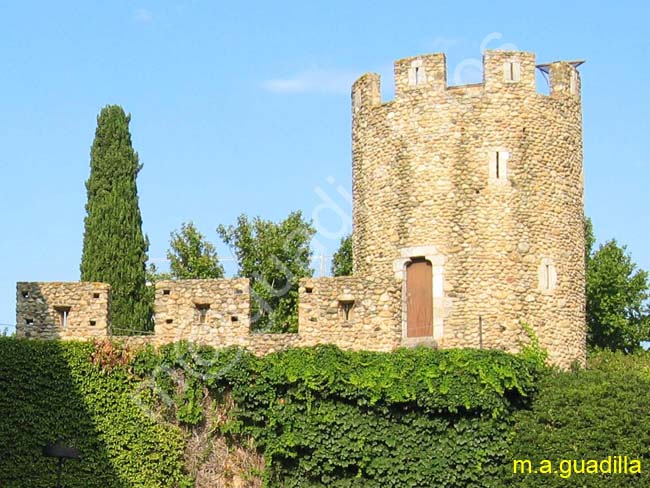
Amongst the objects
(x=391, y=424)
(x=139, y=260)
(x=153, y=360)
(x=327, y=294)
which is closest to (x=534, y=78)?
(x=327, y=294)

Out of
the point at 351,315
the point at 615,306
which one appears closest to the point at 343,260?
the point at 615,306

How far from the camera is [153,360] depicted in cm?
2122

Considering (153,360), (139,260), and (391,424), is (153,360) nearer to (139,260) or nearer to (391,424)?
(391,424)

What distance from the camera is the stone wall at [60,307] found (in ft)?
71.3

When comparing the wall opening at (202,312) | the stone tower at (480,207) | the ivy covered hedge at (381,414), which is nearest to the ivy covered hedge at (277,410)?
the ivy covered hedge at (381,414)

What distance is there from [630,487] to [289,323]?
11021 millimetres

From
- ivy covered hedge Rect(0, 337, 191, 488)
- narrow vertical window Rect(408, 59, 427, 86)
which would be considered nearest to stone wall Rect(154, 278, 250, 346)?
ivy covered hedge Rect(0, 337, 191, 488)

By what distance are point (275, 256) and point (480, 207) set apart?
980 centimetres

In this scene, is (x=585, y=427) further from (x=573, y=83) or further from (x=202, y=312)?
(x=573, y=83)

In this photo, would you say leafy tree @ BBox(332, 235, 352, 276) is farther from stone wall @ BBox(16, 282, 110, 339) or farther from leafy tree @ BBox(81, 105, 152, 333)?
stone wall @ BBox(16, 282, 110, 339)

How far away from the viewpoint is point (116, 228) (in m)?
28.5

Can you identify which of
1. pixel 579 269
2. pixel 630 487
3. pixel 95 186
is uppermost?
pixel 95 186

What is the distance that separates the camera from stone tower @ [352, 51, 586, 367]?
22.1m

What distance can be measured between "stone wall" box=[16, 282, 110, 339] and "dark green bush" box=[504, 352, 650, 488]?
742 centimetres
